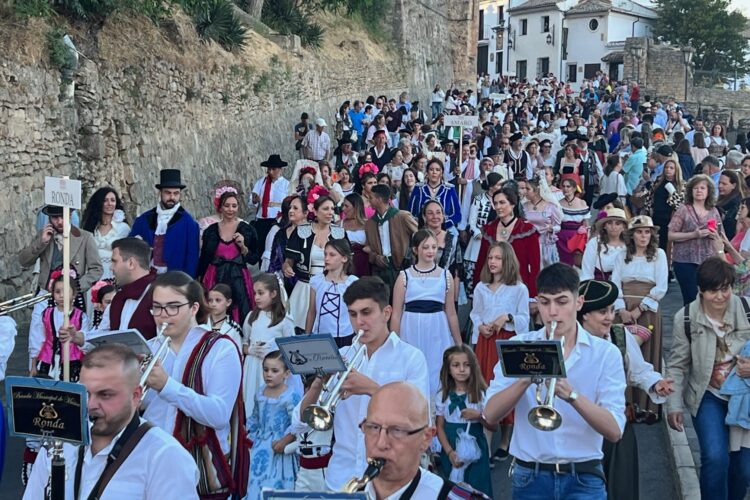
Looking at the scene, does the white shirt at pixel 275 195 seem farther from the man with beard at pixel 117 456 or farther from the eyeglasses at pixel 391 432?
the eyeglasses at pixel 391 432

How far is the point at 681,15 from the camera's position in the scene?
73250 mm

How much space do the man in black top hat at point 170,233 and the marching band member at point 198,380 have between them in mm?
4962

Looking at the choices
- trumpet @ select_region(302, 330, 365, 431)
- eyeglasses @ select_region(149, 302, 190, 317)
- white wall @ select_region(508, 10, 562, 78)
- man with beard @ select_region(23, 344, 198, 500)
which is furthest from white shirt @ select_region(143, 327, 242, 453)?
white wall @ select_region(508, 10, 562, 78)

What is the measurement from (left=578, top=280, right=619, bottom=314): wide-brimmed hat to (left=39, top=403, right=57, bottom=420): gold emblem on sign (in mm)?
3122

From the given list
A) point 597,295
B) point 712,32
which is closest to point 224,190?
point 597,295

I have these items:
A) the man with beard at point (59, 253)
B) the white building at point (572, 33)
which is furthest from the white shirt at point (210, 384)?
the white building at point (572, 33)

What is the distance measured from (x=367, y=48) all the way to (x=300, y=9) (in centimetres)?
545

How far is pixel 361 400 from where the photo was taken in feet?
16.7

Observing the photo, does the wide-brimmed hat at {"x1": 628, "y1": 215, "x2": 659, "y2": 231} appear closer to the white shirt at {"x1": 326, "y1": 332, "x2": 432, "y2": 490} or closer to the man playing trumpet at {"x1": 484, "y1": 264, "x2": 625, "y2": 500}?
the white shirt at {"x1": 326, "y1": 332, "x2": 432, "y2": 490}

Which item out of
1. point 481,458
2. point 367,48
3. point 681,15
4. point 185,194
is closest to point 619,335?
point 481,458

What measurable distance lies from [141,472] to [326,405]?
109 cm

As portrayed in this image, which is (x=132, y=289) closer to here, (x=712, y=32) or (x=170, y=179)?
(x=170, y=179)

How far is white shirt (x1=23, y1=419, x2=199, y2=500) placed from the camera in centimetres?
348

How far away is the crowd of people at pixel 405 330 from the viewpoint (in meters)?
4.31
